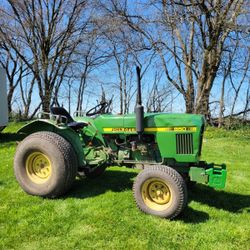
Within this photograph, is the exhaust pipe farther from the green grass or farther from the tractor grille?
the green grass

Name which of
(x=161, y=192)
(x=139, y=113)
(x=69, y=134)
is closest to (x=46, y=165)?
(x=69, y=134)

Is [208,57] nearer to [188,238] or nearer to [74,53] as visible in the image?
[74,53]

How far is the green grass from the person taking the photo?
3.38 meters

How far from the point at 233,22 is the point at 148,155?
7.71 meters

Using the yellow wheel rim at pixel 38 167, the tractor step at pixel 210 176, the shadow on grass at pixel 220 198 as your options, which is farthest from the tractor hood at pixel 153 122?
the shadow on grass at pixel 220 198

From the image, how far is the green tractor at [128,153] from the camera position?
13.2 ft

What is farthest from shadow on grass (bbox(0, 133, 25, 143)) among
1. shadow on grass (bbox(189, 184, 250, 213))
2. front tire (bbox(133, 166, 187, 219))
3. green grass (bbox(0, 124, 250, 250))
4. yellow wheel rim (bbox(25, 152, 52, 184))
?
front tire (bbox(133, 166, 187, 219))

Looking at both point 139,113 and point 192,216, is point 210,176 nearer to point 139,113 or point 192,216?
point 192,216

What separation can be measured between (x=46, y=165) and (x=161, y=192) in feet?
5.35

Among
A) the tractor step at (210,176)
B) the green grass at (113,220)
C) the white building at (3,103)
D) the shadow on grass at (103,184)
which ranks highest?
the white building at (3,103)

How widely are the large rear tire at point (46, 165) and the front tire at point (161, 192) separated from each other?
3.20 ft

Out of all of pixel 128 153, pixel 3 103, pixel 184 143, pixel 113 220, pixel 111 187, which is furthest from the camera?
pixel 3 103

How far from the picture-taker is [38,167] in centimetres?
479

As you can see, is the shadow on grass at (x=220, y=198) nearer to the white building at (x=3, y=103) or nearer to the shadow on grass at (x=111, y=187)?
the shadow on grass at (x=111, y=187)
